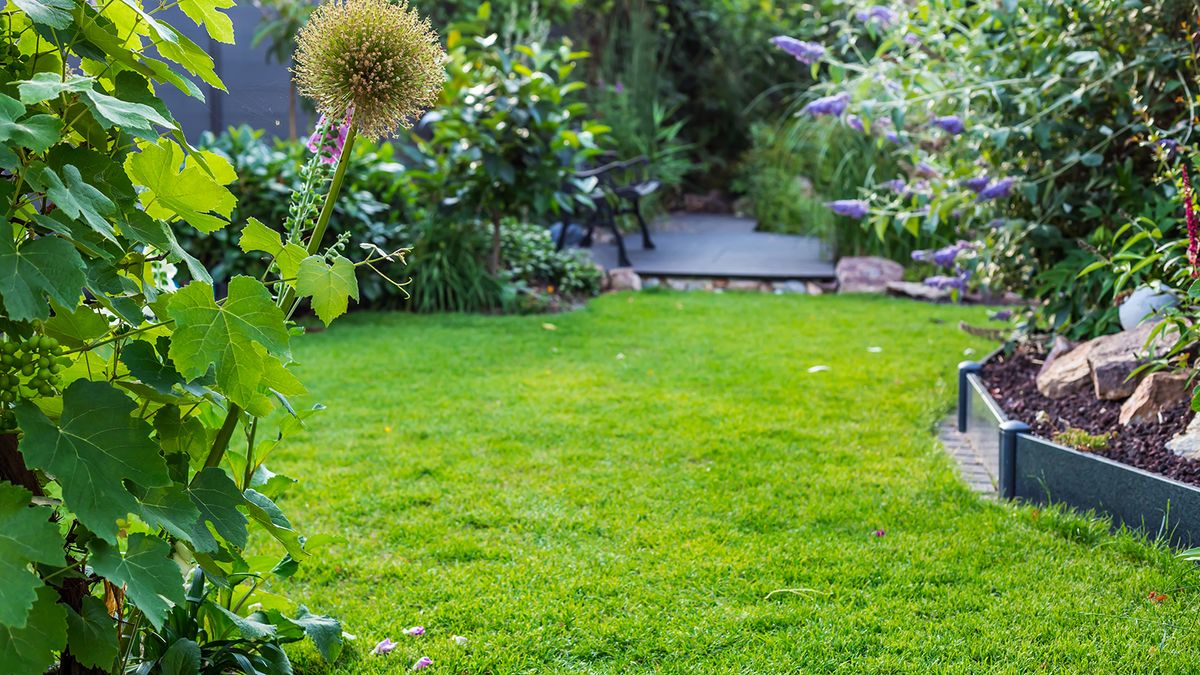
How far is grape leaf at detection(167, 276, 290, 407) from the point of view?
1270mm

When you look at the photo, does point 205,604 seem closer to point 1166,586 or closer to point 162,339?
point 162,339

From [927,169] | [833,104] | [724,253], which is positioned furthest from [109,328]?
[724,253]

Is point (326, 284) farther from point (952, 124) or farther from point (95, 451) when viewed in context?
point (952, 124)

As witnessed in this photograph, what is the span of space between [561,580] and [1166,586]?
152cm

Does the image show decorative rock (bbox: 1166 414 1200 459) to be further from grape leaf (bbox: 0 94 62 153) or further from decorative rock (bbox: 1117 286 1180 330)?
grape leaf (bbox: 0 94 62 153)

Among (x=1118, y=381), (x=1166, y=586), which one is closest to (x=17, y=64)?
(x=1166, y=586)

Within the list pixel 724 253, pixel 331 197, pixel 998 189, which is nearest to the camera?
pixel 331 197

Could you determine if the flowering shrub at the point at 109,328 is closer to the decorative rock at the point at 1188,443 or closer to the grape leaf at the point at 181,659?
the grape leaf at the point at 181,659

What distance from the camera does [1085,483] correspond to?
9.70ft

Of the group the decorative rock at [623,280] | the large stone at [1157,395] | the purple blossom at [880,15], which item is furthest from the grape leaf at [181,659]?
the decorative rock at [623,280]

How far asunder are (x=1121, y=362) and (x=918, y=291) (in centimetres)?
438

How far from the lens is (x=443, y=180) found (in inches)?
272

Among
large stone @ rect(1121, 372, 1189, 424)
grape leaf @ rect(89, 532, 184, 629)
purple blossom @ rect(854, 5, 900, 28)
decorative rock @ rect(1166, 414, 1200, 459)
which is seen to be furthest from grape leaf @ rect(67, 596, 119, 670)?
purple blossom @ rect(854, 5, 900, 28)

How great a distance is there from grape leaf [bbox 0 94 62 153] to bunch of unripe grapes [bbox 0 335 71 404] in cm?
26
